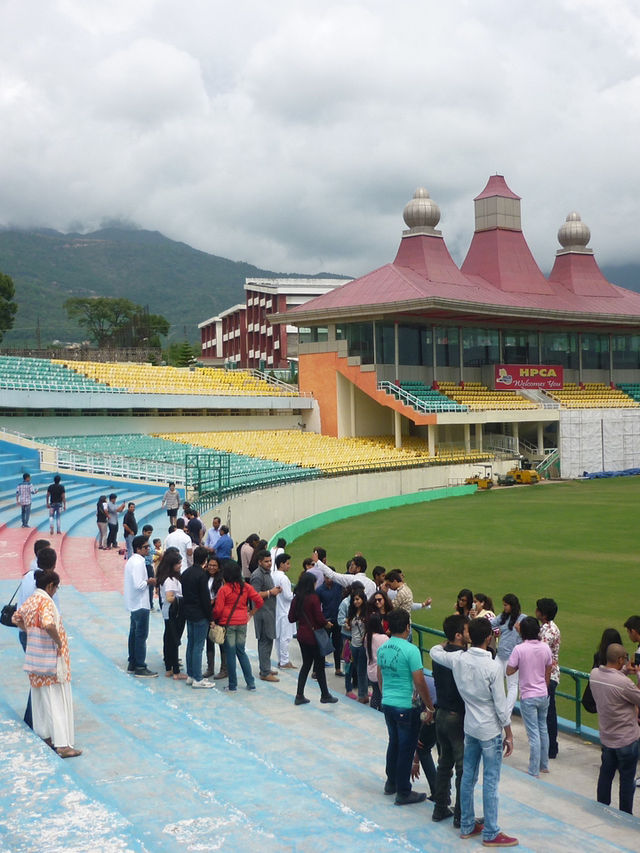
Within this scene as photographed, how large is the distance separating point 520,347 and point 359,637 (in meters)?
41.8

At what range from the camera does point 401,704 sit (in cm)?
657

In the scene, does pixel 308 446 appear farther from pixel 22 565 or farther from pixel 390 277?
pixel 22 565

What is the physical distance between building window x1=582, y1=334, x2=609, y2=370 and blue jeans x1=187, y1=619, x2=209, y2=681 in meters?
46.3

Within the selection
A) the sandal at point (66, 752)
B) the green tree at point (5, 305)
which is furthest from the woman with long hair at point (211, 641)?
the green tree at point (5, 305)

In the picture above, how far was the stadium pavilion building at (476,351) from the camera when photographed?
1678 inches

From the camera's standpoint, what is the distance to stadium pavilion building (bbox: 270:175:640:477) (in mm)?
42625

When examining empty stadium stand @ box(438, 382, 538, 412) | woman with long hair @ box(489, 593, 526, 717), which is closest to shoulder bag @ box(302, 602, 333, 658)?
woman with long hair @ box(489, 593, 526, 717)

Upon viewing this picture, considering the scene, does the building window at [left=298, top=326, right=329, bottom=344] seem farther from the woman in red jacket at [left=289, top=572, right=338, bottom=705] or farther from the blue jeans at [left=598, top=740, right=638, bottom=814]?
the blue jeans at [left=598, top=740, right=638, bottom=814]

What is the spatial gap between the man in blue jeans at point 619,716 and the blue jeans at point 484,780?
1368mm

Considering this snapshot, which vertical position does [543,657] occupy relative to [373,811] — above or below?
above

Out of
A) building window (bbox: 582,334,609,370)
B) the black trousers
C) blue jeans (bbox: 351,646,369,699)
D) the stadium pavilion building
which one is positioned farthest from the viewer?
building window (bbox: 582,334,609,370)

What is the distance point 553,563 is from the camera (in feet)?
63.8

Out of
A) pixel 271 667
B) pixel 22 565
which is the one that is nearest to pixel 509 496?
pixel 22 565

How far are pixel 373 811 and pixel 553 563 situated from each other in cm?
1401
